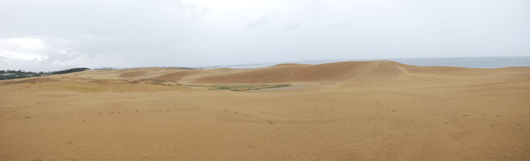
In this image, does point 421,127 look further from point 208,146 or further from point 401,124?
point 208,146

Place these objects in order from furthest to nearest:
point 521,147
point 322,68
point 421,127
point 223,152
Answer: point 322,68
point 421,127
point 223,152
point 521,147

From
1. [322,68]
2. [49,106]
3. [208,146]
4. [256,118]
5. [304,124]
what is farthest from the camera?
[322,68]

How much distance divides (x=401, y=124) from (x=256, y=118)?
3692 mm

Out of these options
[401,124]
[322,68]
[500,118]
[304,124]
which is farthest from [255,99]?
[322,68]

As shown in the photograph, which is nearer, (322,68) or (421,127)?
(421,127)

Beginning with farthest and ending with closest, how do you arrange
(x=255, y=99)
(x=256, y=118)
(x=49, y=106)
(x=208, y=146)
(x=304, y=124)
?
1. (x=255, y=99)
2. (x=49, y=106)
3. (x=256, y=118)
4. (x=304, y=124)
5. (x=208, y=146)

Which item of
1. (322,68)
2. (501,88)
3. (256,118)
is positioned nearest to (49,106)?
(256,118)

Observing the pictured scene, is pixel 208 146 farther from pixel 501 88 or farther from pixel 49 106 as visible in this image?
pixel 501 88

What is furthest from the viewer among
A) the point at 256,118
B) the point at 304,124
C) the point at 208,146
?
the point at 256,118

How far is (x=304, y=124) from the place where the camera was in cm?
676

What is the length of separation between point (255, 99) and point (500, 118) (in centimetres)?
770

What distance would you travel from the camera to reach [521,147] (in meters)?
4.23

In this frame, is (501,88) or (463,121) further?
(501,88)

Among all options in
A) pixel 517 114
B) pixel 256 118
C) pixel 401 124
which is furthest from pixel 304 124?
pixel 517 114
